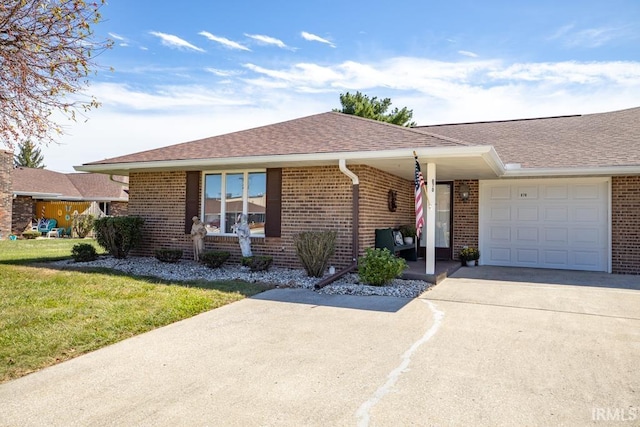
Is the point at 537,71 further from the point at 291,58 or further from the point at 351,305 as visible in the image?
the point at 351,305

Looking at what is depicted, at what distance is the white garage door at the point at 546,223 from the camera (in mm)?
10227

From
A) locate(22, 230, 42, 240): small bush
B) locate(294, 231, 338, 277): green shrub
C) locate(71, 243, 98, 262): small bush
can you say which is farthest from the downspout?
locate(22, 230, 42, 240): small bush

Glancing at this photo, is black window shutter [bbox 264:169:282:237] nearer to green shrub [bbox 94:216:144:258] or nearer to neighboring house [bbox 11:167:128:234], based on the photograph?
green shrub [bbox 94:216:144:258]

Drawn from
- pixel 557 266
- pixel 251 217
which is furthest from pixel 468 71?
pixel 251 217

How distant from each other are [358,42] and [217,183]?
15.7 ft

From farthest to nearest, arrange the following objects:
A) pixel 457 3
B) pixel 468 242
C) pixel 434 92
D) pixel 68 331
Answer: pixel 434 92
pixel 468 242
pixel 457 3
pixel 68 331

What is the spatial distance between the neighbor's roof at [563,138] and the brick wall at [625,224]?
74 centimetres

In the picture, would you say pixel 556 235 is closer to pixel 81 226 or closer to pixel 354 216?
pixel 354 216

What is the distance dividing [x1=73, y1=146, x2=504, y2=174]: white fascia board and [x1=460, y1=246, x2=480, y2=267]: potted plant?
2511 millimetres

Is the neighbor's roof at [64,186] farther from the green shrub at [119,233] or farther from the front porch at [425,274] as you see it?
the front porch at [425,274]

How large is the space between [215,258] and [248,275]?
46.5 inches

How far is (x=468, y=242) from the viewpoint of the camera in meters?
11.6

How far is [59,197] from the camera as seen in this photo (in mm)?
23688

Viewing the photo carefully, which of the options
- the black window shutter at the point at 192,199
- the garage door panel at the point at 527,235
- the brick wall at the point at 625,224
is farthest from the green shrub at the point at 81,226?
the brick wall at the point at 625,224
